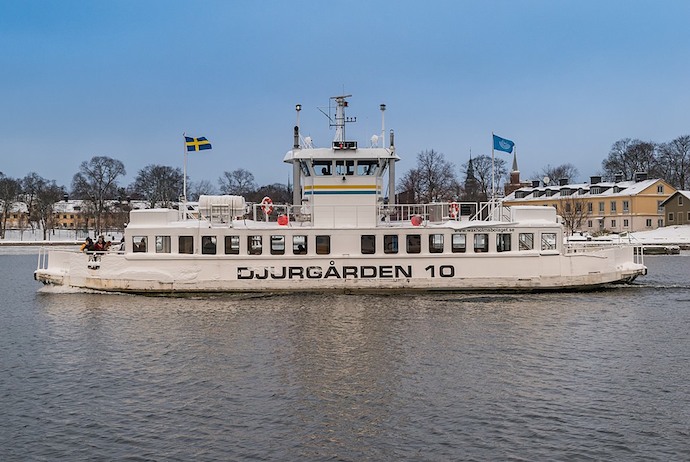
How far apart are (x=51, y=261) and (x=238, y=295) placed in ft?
26.6

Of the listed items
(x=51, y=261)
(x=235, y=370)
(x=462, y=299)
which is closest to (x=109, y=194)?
(x=51, y=261)

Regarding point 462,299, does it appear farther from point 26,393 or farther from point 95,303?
point 26,393

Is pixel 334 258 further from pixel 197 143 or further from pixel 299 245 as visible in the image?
pixel 197 143

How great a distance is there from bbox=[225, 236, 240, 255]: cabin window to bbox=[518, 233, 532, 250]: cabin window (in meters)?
11.4

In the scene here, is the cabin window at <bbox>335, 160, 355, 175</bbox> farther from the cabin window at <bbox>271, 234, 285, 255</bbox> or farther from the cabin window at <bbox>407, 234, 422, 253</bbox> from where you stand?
the cabin window at <bbox>407, 234, 422, 253</bbox>

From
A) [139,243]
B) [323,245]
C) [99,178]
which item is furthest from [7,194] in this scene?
[323,245]

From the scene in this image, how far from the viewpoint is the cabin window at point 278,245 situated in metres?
28.3

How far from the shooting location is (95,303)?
2678 cm

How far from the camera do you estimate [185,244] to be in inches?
1101

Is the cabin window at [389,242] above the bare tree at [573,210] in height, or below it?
below

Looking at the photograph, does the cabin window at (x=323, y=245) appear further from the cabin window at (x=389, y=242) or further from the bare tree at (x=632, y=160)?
the bare tree at (x=632, y=160)

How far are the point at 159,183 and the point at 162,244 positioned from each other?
80.4m

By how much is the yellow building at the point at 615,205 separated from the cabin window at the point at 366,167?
69.4m

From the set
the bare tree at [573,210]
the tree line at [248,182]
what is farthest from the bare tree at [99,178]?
the bare tree at [573,210]
